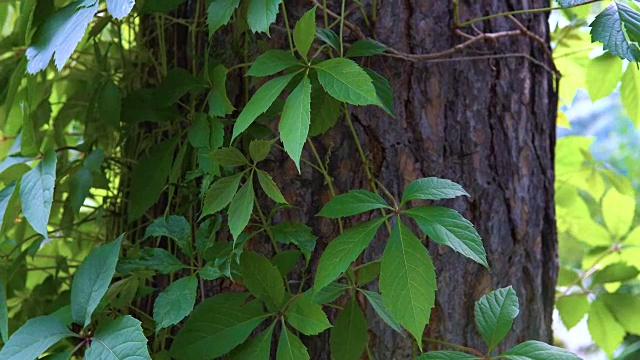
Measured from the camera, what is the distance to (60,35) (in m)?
0.65

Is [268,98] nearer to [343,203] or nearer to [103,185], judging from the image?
[343,203]

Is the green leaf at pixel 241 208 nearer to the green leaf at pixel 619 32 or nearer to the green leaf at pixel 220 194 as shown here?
the green leaf at pixel 220 194

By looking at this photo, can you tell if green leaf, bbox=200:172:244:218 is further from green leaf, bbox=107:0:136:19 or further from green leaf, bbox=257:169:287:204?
green leaf, bbox=107:0:136:19

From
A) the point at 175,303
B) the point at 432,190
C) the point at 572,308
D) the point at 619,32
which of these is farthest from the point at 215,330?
the point at 572,308

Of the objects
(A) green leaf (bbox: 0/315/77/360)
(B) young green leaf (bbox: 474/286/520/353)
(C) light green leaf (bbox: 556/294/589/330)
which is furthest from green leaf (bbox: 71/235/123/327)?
(C) light green leaf (bbox: 556/294/589/330)

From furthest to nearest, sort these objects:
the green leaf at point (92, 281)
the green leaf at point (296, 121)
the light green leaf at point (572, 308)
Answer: the light green leaf at point (572, 308) → the green leaf at point (92, 281) → the green leaf at point (296, 121)

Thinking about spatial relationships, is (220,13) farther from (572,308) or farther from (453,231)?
(572,308)

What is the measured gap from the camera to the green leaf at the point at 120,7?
1.94 ft

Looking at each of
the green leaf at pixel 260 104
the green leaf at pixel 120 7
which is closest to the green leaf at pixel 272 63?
the green leaf at pixel 260 104

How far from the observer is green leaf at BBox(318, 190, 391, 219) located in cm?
66

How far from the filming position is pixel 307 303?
68cm

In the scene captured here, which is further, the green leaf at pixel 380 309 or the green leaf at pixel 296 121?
the green leaf at pixel 380 309

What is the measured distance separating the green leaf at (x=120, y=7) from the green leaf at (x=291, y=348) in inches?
13.6

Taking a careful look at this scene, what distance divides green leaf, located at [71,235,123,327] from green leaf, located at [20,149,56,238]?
0.06 meters
